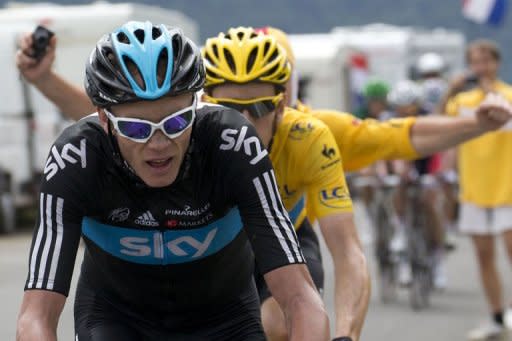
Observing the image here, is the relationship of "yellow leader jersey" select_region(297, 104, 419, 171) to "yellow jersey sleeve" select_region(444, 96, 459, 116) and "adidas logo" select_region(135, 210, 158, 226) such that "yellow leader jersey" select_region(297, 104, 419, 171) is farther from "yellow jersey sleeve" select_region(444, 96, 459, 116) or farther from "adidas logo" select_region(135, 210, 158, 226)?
"yellow jersey sleeve" select_region(444, 96, 459, 116)

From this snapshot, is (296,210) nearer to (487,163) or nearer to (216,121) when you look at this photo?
(216,121)

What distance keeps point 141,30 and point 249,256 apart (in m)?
0.98

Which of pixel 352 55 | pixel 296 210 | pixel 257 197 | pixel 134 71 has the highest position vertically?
pixel 134 71

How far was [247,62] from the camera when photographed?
5.69 metres

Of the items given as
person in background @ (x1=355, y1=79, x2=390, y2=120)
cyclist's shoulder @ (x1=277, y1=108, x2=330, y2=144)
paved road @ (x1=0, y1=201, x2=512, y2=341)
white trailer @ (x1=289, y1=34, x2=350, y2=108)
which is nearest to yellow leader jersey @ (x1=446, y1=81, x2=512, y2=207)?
paved road @ (x1=0, y1=201, x2=512, y2=341)

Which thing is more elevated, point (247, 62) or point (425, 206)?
point (247, 62)

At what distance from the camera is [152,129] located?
169 inches

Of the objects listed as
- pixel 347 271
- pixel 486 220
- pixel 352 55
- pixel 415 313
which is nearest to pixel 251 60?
pixel 347 271

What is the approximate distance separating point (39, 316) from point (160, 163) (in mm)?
593

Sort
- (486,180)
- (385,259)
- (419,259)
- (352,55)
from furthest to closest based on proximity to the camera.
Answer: (352,55)
(385,259)
(419,259)
(486,180)

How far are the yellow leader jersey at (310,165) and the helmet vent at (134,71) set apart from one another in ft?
4.66

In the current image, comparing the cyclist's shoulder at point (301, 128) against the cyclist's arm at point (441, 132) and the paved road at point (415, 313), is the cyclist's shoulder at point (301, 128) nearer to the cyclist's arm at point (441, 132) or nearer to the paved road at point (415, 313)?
the cyclist's arm at point (441, 132)

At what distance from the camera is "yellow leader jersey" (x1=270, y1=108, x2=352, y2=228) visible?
563 cm

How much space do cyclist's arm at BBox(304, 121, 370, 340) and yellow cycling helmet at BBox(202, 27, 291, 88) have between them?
0.30 metres
